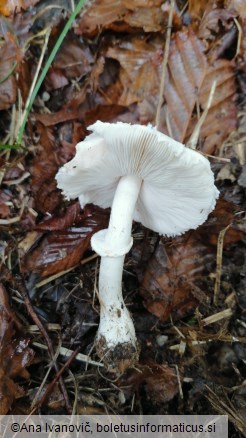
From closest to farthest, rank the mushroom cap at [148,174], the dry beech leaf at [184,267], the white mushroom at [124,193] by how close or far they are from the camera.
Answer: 1. the mushroom cap at [148,174]
2. the white mushroom at [124,193]
3. the dry beech leaf at [184,267]

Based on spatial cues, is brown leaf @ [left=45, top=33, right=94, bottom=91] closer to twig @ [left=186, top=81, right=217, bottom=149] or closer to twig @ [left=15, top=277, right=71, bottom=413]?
twig @ [left=186, top=81, right=217, bottom=149]

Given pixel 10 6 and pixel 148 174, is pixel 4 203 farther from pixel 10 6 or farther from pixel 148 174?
pixel 10 6

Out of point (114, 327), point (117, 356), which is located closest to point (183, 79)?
point (114, 327)

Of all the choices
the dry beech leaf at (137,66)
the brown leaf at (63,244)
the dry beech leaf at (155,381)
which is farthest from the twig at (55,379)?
the dry beech leaf at (137,66)

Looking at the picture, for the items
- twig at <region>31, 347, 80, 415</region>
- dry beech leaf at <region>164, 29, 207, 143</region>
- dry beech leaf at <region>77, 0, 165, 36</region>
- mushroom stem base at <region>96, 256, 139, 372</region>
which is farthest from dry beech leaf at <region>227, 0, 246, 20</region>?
twig at <region>31, 347, 80, 415</region>

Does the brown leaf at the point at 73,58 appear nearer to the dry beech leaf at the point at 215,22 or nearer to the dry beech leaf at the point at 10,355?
the dry beech leaf at the point at 215,22

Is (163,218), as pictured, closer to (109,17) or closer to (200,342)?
(200,342)
